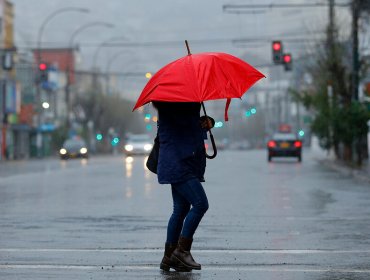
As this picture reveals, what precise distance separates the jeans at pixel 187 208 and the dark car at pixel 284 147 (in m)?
48.6

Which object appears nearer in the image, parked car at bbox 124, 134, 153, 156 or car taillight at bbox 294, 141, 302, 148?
car taillight at bbox 294, 141, 302, 148

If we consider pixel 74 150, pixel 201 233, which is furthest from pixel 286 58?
pixel 201 233

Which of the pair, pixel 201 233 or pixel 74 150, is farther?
pixel 74 150

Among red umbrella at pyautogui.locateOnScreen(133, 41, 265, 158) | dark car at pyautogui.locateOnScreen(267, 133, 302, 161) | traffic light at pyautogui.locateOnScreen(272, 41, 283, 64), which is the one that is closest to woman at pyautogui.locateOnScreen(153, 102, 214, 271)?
red umbrella at pyautogui.locateOnScreen(133, 41, 265, 158)

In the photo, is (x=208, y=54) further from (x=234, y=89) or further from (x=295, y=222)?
(x=295, y=222)

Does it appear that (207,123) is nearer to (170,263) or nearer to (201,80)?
(201,80)

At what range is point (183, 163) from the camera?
1063 centimetres

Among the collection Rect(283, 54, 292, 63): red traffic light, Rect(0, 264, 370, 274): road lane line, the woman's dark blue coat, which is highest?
Rect(283, 54, 292, 63): red traffic light

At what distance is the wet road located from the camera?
10.9 m

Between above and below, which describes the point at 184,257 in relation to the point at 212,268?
above

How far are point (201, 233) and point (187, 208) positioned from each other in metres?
4.27

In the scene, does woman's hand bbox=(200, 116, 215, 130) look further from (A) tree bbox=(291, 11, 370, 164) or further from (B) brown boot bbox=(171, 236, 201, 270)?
(A) tree bbox=(291, 11, 370, 164)

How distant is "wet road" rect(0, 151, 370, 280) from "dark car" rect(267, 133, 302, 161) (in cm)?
3143

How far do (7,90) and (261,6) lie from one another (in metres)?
48.4
